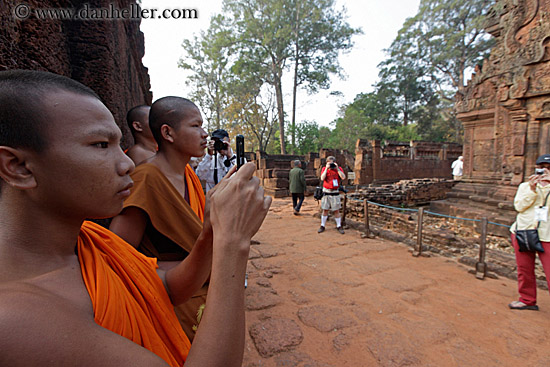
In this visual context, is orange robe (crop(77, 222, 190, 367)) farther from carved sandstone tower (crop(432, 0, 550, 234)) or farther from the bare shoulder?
carved sandstone tower (crop(432, 0, 550, 234))

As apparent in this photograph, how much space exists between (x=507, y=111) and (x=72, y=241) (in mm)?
10796

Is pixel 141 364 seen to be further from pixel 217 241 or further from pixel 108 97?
pixel 108 97

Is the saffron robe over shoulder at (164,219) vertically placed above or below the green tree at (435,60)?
below

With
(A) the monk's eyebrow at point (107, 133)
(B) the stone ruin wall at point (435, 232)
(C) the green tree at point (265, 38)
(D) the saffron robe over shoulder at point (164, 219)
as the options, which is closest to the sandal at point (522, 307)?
(B) the stone ruin wall at point (435, 232)

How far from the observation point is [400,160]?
16.0 meters

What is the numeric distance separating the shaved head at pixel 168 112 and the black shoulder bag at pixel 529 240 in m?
3.86

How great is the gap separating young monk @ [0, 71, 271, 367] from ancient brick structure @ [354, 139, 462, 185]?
14222mm

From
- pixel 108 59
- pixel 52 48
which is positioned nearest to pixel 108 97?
pixel 108 59

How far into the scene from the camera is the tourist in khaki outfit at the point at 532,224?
9.84 ft

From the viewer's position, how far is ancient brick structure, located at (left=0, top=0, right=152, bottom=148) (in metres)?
1.24

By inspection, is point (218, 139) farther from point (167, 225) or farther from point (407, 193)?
point (407, 193)

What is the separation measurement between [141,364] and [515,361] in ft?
9.95

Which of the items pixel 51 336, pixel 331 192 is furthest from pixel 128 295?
pixel 331 192

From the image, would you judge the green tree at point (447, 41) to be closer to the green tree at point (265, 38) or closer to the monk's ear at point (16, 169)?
the green tree at point (265, 38)
